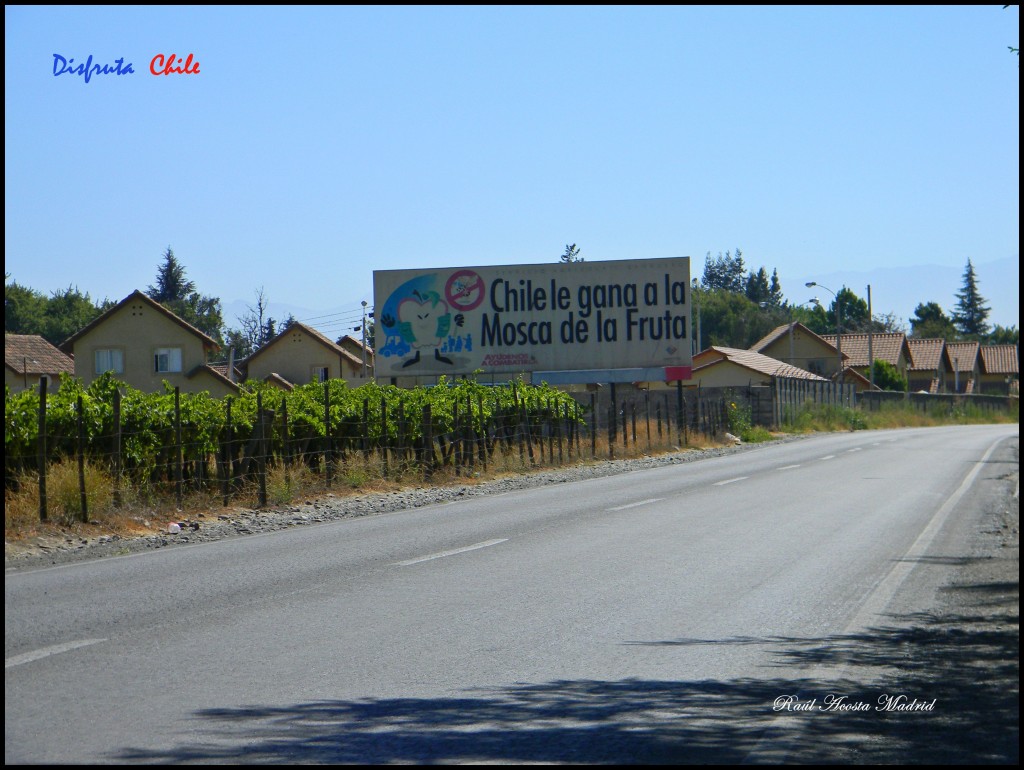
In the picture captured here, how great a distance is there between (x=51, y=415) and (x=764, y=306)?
17516cm

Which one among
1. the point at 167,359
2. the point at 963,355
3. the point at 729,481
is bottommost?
the point at 729,481

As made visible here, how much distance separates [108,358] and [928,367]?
6023 cm

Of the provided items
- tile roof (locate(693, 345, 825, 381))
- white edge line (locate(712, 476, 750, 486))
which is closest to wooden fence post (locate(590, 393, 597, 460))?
white edge line (locate(712, 476, 750, 486))

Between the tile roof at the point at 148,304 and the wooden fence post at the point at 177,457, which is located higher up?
the tile roof at the point at 148,304

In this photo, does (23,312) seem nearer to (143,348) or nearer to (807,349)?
(143,348)

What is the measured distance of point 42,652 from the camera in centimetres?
694

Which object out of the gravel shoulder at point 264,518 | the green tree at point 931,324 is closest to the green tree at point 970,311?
the green tree at point 931,324

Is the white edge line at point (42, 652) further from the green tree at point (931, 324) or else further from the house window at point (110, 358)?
the green tree at point (931, 324)

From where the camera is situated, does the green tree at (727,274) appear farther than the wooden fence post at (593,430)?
Yes

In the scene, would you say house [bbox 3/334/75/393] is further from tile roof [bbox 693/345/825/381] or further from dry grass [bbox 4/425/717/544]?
tile roof [bbox 693/345/825/381]

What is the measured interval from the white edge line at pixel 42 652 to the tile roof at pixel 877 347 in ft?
261

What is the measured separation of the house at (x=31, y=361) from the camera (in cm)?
4975

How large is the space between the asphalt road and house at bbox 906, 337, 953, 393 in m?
69.1


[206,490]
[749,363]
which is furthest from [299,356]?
[206,490]
